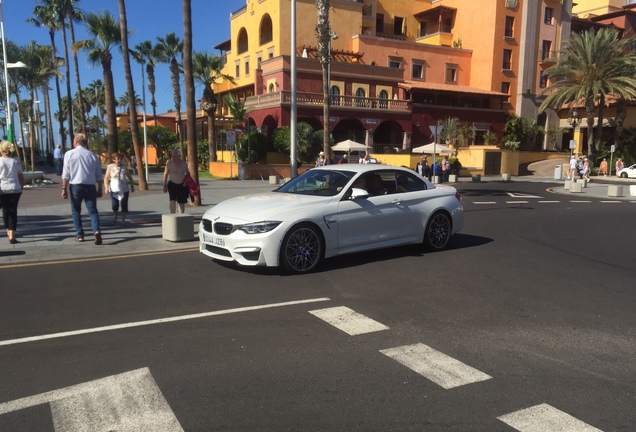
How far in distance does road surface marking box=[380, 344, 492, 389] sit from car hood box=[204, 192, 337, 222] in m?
3.02

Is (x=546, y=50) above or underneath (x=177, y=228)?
above

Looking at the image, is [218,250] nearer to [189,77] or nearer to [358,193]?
[358,193]

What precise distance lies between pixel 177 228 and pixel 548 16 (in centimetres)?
5560

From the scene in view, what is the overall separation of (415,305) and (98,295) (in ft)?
12.4

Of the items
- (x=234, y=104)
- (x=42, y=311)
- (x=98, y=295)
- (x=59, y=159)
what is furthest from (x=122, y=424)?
(x=234, y=104)

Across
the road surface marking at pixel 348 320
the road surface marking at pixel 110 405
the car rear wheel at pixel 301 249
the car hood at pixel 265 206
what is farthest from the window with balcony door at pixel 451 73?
the road surface marking at pixel 110 405

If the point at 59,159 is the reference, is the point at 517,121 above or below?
above

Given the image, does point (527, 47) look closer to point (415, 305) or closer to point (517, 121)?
point (517, 121)

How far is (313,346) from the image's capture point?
15.6 ft

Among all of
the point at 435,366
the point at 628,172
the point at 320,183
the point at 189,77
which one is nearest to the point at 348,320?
the point at 435,366

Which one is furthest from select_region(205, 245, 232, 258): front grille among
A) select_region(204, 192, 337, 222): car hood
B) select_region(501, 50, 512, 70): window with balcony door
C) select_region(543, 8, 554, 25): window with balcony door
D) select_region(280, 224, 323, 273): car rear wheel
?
select_region(543, 8, 554, 25): window with balcony door

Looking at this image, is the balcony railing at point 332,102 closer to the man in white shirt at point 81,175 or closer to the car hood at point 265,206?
the man in white shirt at point 81,175

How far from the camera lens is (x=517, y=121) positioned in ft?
168

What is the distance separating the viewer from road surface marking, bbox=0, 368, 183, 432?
3348 mm
